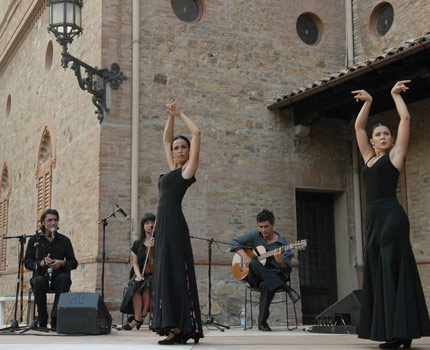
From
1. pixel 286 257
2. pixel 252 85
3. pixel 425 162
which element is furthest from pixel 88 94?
pixel 425 162

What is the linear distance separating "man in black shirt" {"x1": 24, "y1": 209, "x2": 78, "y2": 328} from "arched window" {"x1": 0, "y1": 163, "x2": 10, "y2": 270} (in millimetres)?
8802

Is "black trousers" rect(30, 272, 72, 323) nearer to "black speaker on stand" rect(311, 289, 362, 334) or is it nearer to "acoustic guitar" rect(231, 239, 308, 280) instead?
"acoustic guitar" rect(231, 239, 308, 280)

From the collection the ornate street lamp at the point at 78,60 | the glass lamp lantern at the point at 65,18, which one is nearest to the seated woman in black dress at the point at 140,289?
the ornate street lamp at the point at 78,60

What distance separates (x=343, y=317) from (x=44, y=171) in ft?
26.4

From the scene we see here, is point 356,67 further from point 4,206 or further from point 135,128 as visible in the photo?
point 4,206

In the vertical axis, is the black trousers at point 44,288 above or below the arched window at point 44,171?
below

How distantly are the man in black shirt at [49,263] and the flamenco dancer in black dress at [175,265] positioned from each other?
10.1 ft

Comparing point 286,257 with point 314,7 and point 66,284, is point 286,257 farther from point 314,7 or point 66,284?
point 314,7

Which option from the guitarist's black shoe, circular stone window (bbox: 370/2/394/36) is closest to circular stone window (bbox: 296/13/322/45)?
circular stone window (bbox: 370/2/394/36)

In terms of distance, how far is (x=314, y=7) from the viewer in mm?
13250

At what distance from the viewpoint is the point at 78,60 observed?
1071 centimetres

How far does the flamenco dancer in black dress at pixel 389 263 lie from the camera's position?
194 inches

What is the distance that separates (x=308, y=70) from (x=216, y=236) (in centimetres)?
378

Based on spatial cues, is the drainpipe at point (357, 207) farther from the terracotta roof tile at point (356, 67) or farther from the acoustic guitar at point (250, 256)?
the acoustic guitar at point (250, 256)
